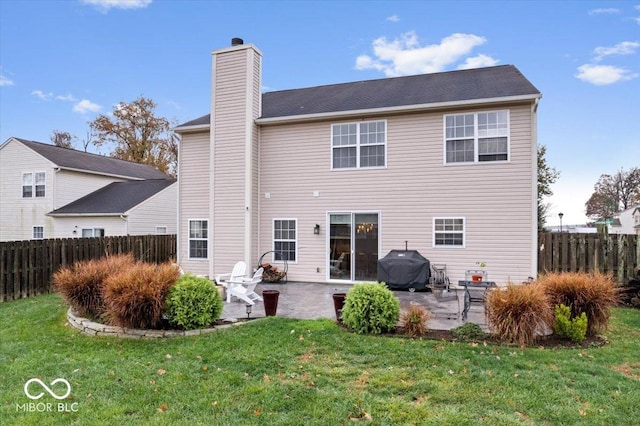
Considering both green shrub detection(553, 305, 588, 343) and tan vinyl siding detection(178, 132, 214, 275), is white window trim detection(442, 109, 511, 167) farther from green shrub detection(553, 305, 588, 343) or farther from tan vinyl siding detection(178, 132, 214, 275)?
tan vinyl siding detection(178, 132, 214, 275)

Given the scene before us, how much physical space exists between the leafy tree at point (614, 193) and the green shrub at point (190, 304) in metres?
47.4

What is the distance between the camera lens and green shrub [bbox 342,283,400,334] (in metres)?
5.48

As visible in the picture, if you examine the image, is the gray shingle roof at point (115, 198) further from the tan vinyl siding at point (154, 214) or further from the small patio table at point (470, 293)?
the small patio table at point (470, 293)

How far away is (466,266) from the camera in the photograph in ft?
31.9

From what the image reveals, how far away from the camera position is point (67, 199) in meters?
18.5

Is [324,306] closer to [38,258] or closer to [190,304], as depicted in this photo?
[190,304]

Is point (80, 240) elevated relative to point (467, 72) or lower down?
lower down

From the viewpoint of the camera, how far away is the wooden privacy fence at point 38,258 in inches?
375

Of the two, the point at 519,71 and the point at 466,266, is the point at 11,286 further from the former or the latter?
the point at 519,71

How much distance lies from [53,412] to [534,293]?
565 cm

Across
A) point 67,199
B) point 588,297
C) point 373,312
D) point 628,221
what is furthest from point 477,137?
point 628,221

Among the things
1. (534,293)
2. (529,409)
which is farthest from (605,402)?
(534,293)

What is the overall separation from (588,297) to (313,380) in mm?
4312

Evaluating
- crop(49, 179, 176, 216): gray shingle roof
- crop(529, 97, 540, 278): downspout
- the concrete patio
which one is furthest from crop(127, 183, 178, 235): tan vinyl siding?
crop(529, 97, 540, 278): downspout
